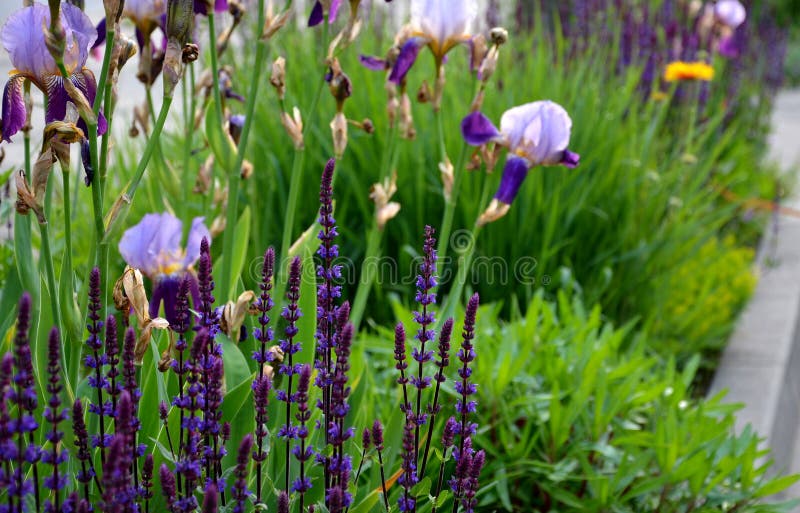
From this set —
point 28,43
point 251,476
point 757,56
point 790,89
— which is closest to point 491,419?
point 251,476

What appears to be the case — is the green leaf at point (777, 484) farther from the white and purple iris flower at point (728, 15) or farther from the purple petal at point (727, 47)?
the purple petal at point (727, 47)

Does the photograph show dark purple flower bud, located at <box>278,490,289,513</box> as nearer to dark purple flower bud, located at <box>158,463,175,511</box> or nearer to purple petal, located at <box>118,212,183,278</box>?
dark purple flower bud, located at <box>158,463,175,511</box>

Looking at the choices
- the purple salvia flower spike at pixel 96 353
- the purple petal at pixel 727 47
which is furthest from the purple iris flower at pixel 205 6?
the purple petal at pixel 727 47

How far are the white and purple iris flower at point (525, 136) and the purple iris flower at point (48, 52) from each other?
28.2 inches

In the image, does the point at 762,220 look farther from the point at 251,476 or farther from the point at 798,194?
the point at 251,476

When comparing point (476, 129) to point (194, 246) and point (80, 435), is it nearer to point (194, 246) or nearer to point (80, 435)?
point (194, 246)

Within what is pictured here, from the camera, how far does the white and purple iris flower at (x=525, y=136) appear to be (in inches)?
67.9

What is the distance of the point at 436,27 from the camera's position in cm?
178

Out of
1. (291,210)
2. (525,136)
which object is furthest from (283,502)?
(525,136)

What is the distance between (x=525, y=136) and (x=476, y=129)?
3.9 inches

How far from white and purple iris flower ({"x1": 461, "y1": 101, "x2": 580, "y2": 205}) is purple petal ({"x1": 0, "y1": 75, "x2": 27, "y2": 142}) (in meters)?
0.76

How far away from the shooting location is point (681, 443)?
1942 mm

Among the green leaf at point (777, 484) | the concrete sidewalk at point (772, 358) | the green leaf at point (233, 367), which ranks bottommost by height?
the concrete sidewalk at point (772, 358)

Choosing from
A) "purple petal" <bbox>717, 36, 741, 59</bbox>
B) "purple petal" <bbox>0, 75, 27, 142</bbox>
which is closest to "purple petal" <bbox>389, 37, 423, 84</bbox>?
"purple petal" <bbox>0, 75, 27, 142</bbox>
